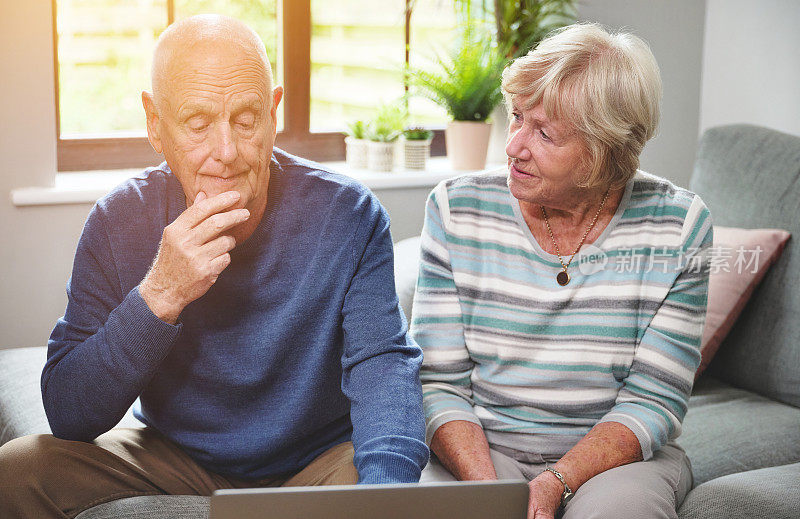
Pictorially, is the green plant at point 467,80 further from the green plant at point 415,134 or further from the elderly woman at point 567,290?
the elderly woman at point 567,290

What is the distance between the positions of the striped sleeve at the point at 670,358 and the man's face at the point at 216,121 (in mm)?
774

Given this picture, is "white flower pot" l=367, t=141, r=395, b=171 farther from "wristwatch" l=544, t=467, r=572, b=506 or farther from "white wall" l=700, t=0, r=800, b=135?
"wristwatch" l=544, t=467, r=572, b=506

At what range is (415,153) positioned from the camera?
2969 millimetres

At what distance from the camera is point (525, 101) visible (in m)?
1.63

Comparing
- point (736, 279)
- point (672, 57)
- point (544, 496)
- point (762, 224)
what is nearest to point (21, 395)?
point (544, 496)

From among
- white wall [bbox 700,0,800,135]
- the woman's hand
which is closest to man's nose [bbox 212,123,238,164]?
the woman's hand

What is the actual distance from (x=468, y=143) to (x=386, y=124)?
1.01 feet

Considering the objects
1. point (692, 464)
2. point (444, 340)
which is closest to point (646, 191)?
point (444, 340)

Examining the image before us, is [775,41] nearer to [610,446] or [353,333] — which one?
[610,446]

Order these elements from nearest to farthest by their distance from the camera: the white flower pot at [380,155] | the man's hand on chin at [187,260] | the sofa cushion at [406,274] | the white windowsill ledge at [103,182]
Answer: the man's hand on chin at [187,260]
the sofa cushion at [406,274]
the white windowsill ledge at [103,182]
the white flower pot at [380,155]

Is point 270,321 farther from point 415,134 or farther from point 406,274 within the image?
point 415,134

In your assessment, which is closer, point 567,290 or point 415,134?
point 567,290

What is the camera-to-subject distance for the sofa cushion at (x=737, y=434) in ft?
6.46

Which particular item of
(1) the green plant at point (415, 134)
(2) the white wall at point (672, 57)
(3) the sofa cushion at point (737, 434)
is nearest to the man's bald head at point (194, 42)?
(3) the sofa cushion at point (737, 434)
